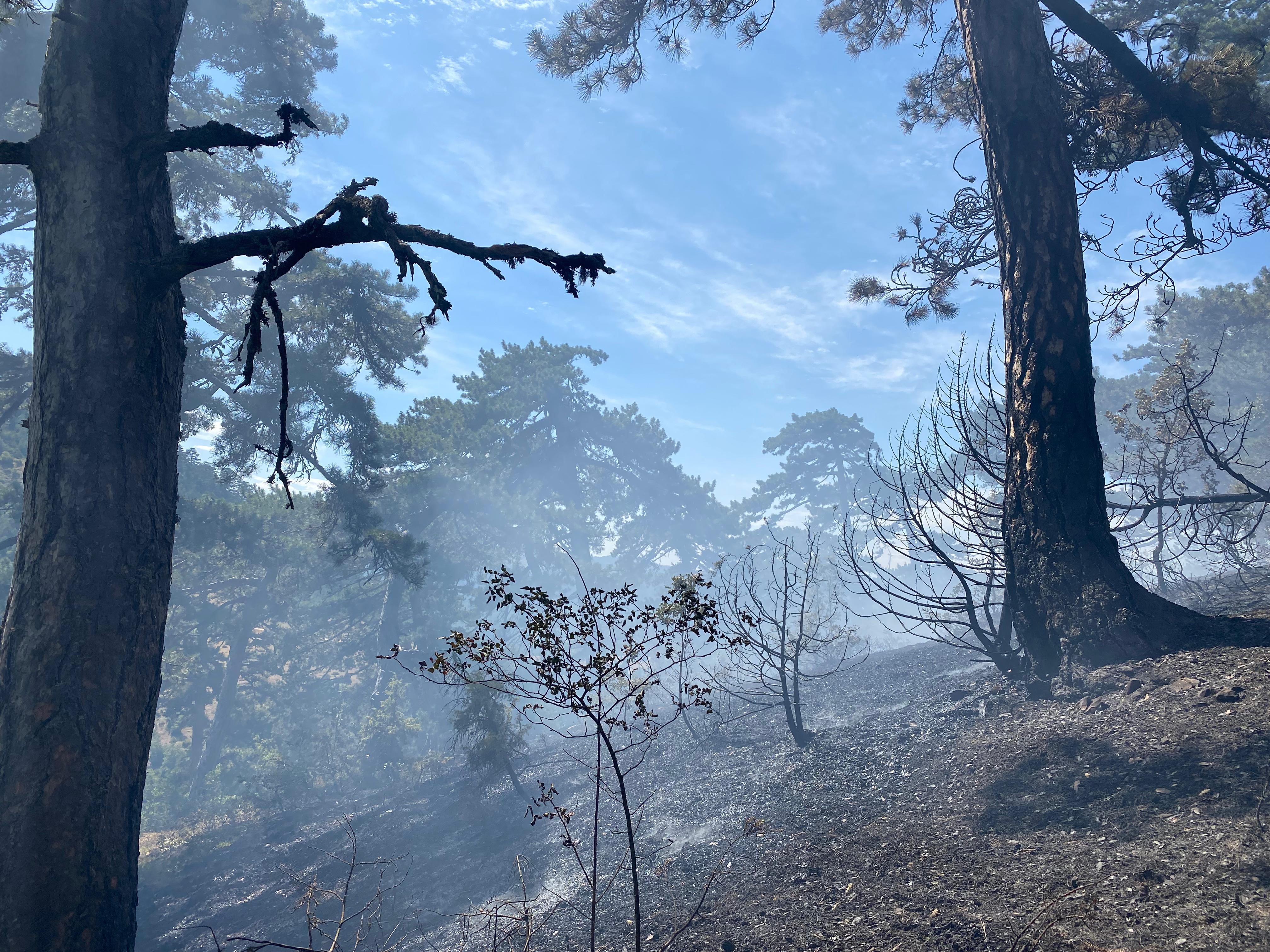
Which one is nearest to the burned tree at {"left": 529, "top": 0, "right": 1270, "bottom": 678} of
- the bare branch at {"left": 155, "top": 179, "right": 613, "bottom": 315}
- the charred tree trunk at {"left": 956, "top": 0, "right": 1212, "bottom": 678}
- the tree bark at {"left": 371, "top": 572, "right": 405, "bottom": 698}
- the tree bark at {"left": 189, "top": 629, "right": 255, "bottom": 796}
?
the charred tree trunk at {"left": 956, "top": 0, "right": 1212, "bottom": 678}

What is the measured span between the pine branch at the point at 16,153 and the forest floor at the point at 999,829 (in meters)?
5.52

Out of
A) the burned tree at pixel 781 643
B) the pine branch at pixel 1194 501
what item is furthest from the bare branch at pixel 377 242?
the pine branch at pixel 1194 501

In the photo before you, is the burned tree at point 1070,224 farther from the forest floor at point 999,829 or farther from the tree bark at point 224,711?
the tree bark at point 224,711

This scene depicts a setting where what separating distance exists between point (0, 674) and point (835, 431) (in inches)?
1752

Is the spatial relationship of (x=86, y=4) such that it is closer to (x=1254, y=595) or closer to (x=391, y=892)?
(x=391, y=892)

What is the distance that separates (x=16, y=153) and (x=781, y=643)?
814 centimetres

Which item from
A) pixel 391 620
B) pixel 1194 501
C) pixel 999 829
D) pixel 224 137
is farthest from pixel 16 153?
pixel 391 620

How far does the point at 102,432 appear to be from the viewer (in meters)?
3.02

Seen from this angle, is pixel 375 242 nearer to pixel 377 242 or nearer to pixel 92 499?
pixel 377 242

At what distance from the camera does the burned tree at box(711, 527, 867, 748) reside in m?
7.41

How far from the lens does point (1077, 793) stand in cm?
375

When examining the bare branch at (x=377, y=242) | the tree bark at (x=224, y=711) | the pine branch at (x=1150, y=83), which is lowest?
the tree bark at (x=224, y=711)

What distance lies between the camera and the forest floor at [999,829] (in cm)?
265

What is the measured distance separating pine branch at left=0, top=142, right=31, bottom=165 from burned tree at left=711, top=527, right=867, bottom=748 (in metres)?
4.22
